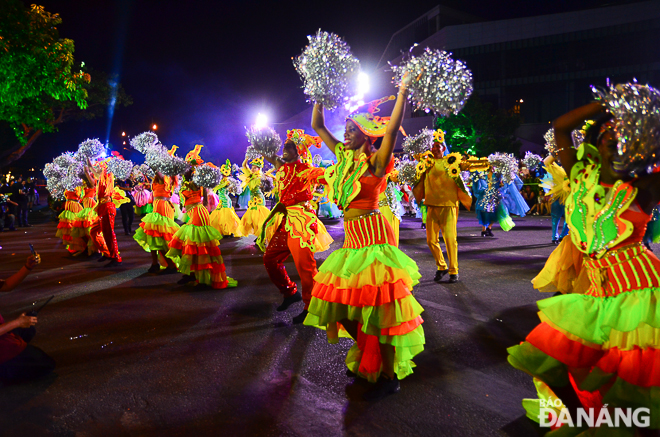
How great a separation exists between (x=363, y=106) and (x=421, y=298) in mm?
3374

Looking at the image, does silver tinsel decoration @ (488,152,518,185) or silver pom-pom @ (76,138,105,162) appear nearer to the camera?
silver pom-pom @ (76,138,105,162)

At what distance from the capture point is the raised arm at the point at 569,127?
95.6 inches

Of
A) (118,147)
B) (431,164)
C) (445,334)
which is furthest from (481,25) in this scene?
(445,334)

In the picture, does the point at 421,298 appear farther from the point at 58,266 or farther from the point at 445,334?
the point at 58,266

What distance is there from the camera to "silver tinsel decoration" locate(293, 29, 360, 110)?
3.41 m

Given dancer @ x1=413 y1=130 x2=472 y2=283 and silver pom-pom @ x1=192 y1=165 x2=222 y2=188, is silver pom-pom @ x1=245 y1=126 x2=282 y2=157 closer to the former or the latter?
silver pom-pom @ x1=192 y1=165 x2=222 y2=188

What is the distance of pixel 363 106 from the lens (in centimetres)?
366

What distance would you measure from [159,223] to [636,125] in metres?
7.35

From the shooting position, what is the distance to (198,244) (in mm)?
6727

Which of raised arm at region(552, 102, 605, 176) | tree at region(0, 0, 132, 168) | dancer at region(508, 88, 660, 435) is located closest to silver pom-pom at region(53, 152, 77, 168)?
tree at region(0, 0, 132, 168)

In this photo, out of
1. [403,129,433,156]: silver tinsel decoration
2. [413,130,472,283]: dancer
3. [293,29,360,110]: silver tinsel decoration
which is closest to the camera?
[293,29,360,110]: silver tinsel decoration

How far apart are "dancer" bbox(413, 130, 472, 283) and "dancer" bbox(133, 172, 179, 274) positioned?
15.1ft

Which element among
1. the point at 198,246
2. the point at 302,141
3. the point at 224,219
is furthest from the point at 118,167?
the point at 302,141

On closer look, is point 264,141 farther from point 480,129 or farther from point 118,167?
point 480,129
